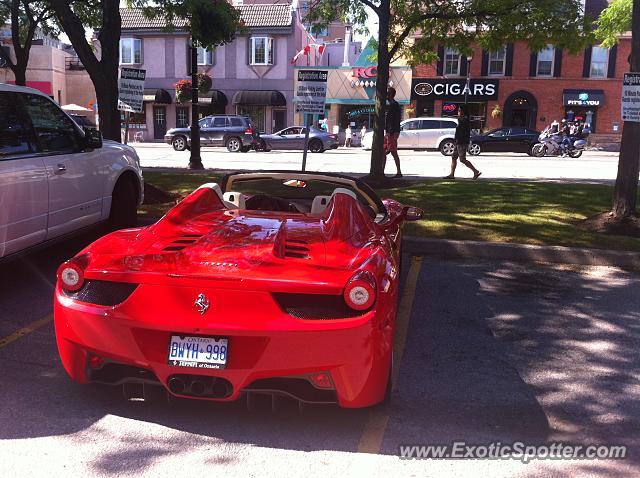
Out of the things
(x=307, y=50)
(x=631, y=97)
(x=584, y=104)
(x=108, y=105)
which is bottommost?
(x=108, y=105)

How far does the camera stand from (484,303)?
18.9 feet

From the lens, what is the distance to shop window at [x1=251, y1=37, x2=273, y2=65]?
42562 millimetres

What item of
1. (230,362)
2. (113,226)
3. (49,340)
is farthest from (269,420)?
(113,226)

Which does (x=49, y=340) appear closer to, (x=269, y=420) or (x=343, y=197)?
(x=269, y=420)

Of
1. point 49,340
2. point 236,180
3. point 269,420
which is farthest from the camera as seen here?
point 236,180

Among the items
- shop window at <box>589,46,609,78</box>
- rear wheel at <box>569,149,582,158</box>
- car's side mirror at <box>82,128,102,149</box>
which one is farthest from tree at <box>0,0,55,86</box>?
shop window at <box>589,46,609,78</box>

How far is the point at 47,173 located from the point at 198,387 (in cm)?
356

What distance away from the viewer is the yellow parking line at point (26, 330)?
14.8 ft

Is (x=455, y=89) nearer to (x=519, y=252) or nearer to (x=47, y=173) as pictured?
(x=519, y=252)

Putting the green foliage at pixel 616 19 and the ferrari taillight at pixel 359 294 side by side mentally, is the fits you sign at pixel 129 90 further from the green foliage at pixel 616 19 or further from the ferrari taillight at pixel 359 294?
the green foliage at pixel 616 19

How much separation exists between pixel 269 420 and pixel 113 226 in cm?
483

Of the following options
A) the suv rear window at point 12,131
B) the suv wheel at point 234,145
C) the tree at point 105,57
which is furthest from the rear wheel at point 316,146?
the suv rear window at point 12,131

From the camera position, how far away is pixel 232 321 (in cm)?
298

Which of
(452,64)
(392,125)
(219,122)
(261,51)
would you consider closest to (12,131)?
(392,125)
